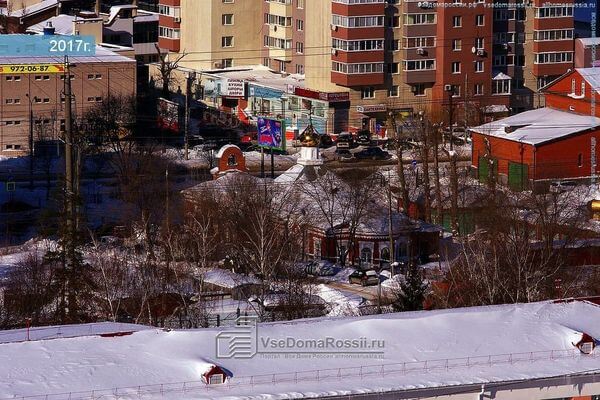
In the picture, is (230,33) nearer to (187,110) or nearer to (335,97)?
(335,97)

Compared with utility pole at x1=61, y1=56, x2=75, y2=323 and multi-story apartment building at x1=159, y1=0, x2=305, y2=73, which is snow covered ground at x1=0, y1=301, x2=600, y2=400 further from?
multi-story apartment building at x1=159, y1=0, x2=305, y2=73

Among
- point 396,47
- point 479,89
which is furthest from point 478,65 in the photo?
point 396,47

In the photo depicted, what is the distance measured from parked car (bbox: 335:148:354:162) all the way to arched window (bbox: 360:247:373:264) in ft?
20.6

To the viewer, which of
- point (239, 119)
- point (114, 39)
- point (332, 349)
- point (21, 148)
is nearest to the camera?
point (332, 349)

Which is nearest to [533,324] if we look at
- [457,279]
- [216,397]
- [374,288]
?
[216,397]

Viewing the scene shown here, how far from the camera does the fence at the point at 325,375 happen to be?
1062cm

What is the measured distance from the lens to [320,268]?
1916 centimetres

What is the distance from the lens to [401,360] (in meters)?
11.4

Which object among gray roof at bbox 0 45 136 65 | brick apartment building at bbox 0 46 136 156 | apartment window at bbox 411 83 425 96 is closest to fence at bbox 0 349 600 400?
brick apartment building at bbox 0 46 136 156

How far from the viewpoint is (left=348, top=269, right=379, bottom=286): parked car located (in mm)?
18531

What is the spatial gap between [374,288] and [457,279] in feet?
7.97

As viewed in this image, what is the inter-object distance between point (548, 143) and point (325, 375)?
44.8 ft

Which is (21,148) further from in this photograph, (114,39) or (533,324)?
(533,324)

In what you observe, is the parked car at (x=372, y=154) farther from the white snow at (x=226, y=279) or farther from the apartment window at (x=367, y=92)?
the white snow at (x=226, y=279)
